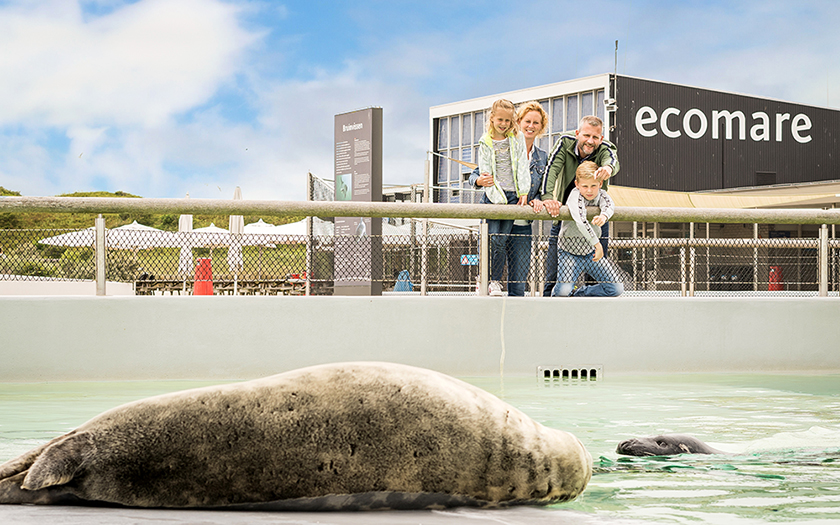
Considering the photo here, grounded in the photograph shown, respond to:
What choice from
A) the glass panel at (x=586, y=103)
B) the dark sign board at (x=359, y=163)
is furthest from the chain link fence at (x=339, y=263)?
the glass panel at (x=586, y=103)

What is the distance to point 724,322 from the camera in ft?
20.1

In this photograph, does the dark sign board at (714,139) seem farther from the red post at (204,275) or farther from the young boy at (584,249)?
the red post at (204,275)

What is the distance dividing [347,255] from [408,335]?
42.3 inches

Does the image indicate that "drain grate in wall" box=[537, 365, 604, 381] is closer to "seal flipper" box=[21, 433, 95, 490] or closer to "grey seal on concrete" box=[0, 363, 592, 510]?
"grey seal on concrete" box=[0, 363, 592, 510]

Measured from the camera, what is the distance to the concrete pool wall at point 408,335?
538cm

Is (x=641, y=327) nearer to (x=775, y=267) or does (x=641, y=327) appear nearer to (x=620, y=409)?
(x=620, y=409)

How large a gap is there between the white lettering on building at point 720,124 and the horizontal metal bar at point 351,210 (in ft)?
83.0

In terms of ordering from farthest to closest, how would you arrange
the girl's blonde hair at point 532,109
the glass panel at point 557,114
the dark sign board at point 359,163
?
1. the glass panel at point 557,114
2. the dark sign board at point 359,163
3. the girl's blonde hair at point 532,109

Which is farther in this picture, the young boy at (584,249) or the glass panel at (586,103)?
the glass panel at (586,103)

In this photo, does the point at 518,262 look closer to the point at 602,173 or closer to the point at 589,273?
the point at 589,273

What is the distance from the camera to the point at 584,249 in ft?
20.5

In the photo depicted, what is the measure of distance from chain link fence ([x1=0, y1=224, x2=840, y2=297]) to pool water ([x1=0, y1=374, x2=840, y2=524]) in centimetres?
100

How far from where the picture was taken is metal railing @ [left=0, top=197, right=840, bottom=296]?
5.63m

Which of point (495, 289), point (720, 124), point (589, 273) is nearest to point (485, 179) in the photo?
point (495, 289)
